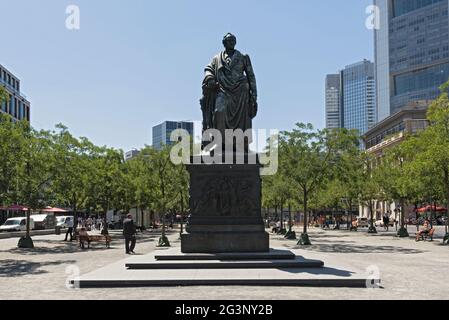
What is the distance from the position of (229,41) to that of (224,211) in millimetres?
5114

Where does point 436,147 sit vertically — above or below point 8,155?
above

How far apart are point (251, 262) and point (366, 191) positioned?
3916 cm

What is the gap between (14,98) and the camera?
8569 cm

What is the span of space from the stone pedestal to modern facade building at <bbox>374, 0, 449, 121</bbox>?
441ft

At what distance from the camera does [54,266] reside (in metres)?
18.3

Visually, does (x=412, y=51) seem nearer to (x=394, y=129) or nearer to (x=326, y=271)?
(x=394, y=129)

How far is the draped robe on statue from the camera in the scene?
15703 millimetres

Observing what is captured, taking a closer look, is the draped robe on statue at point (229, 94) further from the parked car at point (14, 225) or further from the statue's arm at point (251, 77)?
the parked car at point (14, 225)

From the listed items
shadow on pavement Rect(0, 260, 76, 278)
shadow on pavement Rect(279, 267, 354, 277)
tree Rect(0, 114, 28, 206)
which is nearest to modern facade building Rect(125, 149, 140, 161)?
tree Rect(0, 114, 28, 206)

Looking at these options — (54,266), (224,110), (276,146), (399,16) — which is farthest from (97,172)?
(399,16)

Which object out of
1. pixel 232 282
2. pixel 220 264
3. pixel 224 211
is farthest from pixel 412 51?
pixel 232 282

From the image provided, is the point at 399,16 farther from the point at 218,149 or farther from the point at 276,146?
the point at 218,149

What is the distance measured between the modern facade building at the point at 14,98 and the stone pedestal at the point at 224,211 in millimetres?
71430

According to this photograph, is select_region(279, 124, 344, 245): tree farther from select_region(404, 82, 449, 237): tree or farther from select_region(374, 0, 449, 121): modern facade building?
select_region(374, 0, 449, 121): modern facade building
